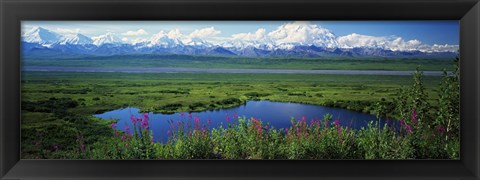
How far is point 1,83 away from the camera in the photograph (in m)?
3.54

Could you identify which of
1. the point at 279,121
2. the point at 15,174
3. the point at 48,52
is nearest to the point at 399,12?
the point at 279,121

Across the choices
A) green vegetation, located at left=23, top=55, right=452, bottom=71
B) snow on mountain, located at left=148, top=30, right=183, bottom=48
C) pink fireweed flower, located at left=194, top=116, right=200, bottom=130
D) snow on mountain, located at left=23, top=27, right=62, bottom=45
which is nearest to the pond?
pink fireweed flower, located at left=194, top=116, right=200, bottom=130

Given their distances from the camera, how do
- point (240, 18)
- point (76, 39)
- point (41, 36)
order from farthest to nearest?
point (76, 39) < point (41, 36) < point (240, 18)

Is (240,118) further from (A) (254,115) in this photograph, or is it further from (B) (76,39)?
(B) (76,39)

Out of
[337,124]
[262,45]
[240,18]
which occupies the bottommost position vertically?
[337,124]

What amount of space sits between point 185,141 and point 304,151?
0.98 metres

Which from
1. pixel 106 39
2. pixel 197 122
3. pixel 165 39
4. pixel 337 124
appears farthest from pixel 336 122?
pixel 106 39

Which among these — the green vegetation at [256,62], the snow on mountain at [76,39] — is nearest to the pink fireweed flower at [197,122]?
the green vegetation at [256,62]

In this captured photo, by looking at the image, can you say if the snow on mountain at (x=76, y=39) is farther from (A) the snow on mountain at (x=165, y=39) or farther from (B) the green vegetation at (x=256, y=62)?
(A) the snow on mountain at (x=165, y=39)

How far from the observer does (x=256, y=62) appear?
13.5ft

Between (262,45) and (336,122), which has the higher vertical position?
(262,45)

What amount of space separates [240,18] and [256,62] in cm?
63

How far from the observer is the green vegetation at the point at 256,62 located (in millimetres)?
4047

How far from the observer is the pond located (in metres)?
4.03
